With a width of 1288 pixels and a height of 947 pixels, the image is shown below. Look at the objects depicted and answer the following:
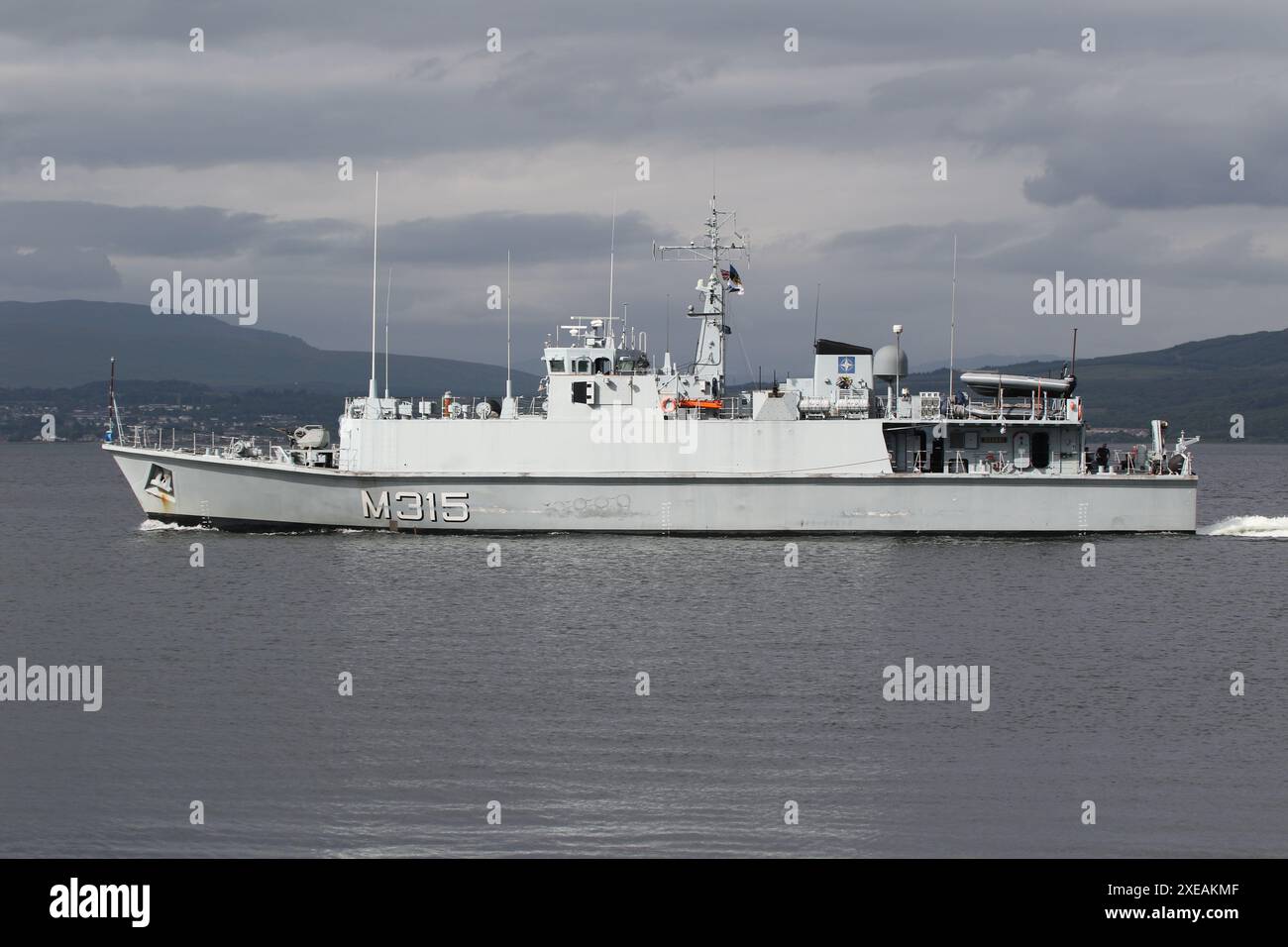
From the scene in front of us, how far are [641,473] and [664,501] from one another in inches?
36.6

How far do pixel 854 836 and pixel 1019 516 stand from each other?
23472 mm

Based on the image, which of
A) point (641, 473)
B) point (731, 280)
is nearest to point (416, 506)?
point (641, 473)

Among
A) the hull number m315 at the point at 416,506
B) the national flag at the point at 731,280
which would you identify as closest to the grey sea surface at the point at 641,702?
the hull number m315 at the point at 416,506

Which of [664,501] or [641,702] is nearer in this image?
[641,702]

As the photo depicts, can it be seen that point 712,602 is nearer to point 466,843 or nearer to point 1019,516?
point 1019,516

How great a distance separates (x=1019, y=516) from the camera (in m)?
36.8

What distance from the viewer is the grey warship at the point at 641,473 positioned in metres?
36.2

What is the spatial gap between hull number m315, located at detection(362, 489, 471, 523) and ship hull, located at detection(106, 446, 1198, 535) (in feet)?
0.08

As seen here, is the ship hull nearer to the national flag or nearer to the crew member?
the crew member

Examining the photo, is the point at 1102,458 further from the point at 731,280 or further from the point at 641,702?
the point at 641,702

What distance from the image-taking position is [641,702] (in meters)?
20.3
